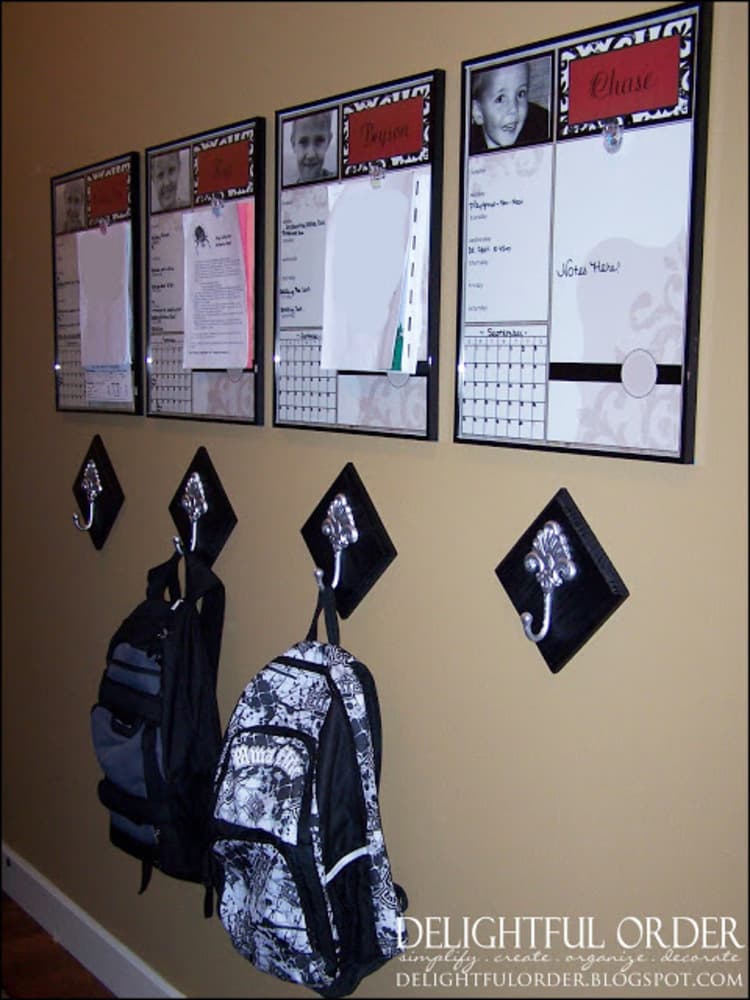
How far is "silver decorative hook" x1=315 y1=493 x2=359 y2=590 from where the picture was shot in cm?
150

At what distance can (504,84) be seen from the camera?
1242 millimetres

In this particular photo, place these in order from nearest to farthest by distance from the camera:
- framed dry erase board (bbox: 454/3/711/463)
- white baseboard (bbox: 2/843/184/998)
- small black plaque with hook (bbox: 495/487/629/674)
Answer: framed dry erase board (bbox: 454/3/711/463) < small black plaque with hook (bbox: 495/487/629/674) < white baseboard (bbox: 2/843/184/998)

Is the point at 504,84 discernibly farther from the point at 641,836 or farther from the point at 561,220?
the point at 641,836

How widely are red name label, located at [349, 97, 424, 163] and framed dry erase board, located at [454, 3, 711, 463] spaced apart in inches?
3.5

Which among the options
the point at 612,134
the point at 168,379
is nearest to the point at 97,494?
the point at 168,379

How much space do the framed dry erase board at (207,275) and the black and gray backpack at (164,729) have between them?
1.07 feet

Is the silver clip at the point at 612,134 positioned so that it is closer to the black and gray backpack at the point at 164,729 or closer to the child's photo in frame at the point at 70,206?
the black and gray backpack at the point at 164,729

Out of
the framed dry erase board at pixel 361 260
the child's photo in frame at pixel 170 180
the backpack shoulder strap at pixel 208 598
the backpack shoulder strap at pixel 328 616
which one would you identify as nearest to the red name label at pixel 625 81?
the framed dry erase board at pixel 361 260

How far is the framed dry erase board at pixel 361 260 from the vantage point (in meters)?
1.36

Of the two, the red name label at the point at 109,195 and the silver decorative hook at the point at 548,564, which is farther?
the red name label at the point at 109,195

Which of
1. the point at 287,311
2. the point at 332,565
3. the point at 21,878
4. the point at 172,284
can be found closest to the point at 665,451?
the point at 332,565

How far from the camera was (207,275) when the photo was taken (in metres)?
1.75

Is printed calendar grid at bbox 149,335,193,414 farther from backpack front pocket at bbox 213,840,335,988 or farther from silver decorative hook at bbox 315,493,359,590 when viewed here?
backpack front pocket at bbox 213,840,335,988

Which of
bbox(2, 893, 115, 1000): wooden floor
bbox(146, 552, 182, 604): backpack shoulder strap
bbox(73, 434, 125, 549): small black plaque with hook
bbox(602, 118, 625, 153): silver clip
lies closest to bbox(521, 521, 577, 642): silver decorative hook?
bbox(602, 118, 625, 153): silver clip
